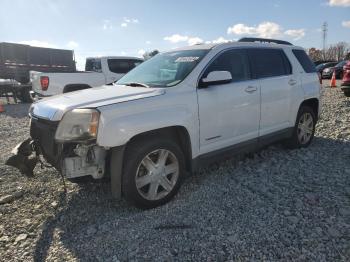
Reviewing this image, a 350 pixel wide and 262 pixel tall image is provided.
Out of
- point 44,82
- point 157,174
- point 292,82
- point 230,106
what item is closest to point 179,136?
point 157,174

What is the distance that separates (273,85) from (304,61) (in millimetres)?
1317

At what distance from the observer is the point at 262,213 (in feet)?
11.5

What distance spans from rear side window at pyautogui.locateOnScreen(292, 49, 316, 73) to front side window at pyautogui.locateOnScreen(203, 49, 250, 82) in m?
1.53

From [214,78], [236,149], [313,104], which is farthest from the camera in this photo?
[313,104]

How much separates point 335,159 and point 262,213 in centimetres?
237

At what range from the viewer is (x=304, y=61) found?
19.1 feet

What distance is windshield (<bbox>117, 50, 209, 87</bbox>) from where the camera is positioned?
4035 mm

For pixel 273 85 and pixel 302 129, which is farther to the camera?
pixel 302 129

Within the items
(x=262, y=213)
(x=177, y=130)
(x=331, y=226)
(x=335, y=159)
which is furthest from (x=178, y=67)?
(x=335, y=159)

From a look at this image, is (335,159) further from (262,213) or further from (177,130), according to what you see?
(177,130)

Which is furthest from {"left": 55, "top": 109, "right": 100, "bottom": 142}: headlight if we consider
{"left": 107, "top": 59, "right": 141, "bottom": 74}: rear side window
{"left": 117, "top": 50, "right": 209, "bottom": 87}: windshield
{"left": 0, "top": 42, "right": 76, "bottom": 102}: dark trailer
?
{"left": 0, "top": 42, "right": 76, "bottom": 102}: dark trailer

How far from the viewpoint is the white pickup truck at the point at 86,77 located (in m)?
10.0

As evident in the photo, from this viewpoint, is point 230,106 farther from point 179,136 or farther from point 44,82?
point 44,82

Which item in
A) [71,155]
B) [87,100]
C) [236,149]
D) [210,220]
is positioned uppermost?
[87,100]
